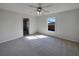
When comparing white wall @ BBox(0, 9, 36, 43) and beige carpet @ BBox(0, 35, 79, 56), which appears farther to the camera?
white wall @ BBox(0, 9, 36, 43)

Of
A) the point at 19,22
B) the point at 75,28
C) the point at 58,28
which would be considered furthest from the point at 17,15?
the point at 75,28

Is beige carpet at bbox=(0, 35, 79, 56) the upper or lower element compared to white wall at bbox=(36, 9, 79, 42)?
lower

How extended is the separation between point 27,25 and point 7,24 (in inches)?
123

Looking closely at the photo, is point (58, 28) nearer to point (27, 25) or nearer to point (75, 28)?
point (75, 28)

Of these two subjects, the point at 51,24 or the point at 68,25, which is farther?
the point at 51,24

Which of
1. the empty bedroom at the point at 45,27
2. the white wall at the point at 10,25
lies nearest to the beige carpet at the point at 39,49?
the empty bedroom at the point at 45,27

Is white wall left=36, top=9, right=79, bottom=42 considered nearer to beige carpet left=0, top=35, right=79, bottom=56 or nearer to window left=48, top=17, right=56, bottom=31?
window left=48, top=17, right=56, bottom=31

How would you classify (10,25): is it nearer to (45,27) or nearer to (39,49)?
(39,49)

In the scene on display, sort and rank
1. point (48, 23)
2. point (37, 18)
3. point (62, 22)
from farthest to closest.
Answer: point (37, 18), point (48, 23), point (62, 22)

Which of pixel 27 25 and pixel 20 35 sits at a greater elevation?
pixel 27 25

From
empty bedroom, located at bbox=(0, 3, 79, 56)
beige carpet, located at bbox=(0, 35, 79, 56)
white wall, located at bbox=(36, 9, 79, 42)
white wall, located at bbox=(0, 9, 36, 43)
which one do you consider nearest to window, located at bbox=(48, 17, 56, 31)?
empty bedroom, located at bbox=(0, 3, 79, 56)

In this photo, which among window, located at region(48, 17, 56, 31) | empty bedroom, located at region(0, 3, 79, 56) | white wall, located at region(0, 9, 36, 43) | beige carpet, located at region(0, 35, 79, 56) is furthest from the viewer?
window, located at region(48, 17, 56, 31)

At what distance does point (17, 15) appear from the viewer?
6.22m

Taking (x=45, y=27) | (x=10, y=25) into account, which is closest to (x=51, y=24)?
(x=45, y=27)
